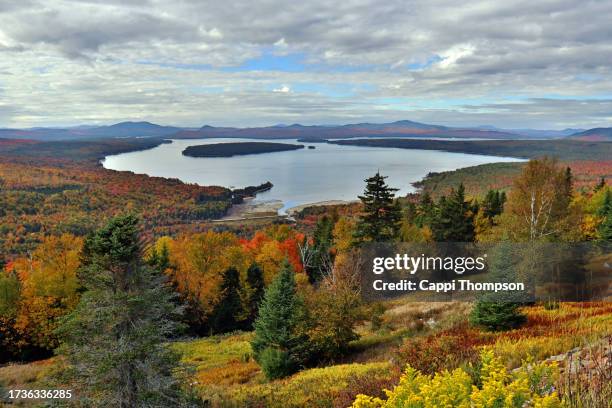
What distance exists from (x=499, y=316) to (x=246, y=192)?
17391 cm

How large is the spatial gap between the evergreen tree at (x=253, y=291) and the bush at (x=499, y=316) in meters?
30.9

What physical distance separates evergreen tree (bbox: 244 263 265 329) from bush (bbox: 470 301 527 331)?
30920mm

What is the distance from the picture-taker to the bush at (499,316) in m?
14.5

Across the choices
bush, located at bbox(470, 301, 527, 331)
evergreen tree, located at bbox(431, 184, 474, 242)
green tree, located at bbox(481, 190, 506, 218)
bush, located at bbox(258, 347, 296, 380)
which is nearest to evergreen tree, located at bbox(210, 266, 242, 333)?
evergreen tree, located at bbox(431, 184, 474, 242)

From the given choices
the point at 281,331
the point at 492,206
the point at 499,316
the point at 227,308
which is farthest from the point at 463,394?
the point at 492,206

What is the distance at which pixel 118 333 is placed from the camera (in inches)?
448

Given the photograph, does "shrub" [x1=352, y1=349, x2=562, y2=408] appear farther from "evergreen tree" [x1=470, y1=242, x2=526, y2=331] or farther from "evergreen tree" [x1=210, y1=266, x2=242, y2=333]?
"evergreen tree" [x1=210, y1=266, x2=242, y2=333]

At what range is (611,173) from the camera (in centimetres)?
19925

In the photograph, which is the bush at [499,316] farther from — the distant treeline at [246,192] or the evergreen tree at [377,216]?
the distant treeline at [246,192]

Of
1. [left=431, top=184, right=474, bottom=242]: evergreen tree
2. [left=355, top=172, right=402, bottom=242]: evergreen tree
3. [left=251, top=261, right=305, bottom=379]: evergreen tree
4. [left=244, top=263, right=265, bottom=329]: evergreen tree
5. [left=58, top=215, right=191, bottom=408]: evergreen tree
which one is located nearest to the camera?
[left=58, top=215, right=191, bottom=408]: evergreen tree

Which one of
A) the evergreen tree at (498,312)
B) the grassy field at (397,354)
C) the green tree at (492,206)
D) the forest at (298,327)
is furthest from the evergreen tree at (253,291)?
the evergreen tree at (498,312)

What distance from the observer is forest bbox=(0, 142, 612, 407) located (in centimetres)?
741

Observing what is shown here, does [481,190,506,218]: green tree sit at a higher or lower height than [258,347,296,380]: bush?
higher

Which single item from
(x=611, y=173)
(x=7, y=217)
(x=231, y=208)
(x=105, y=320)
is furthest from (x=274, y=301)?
(x=611, y=173)
